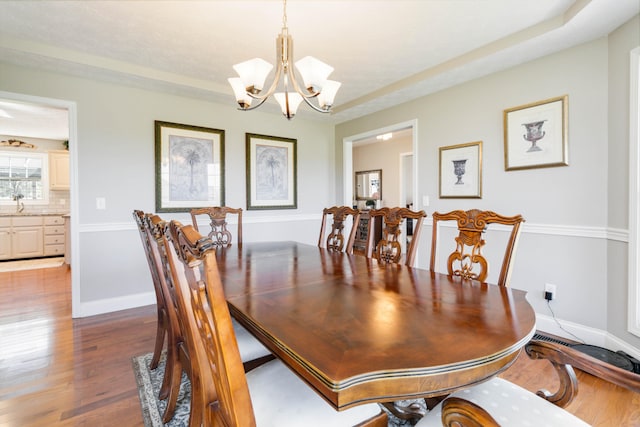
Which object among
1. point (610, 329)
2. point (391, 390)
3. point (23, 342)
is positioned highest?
point (391, 390)

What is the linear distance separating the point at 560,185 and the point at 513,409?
2.24 m

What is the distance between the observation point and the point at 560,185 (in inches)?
98.7

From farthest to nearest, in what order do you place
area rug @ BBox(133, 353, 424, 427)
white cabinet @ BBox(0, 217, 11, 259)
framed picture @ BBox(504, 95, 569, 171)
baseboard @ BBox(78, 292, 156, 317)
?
1. white cabinet @ BBox(0, 217, 11, 259)
2. baseboard @ BBox(78, 292, 156, 317)
3. framed picture @ BBox(504, 95, 569, 171)
4. area rug @ BBox(133, 353, 424, 427)

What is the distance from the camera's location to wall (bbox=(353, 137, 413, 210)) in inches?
259

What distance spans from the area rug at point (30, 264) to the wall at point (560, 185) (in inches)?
261

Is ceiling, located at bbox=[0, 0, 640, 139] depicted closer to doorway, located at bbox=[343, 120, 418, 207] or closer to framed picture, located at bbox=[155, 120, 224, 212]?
framed picture, located at bbox=[155, 120, 224, 212]

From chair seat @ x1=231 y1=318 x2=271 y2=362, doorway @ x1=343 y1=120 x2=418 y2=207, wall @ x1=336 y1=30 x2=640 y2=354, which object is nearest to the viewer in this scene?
chair seat @ x1=231 y1=318 x2=271 y2=362

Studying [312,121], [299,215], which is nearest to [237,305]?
[299,215]

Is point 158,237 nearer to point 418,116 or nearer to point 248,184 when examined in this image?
point 248,184

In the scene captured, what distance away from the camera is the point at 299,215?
451 centimetres

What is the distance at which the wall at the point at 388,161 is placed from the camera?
657cm

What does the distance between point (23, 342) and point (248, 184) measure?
2.56 m

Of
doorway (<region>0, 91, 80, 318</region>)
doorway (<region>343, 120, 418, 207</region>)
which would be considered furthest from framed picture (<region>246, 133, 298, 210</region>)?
doorway (<region>0, 91, 80, 318</region>)

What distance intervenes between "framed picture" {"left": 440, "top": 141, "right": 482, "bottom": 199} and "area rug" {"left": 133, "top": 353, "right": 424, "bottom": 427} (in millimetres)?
2132
